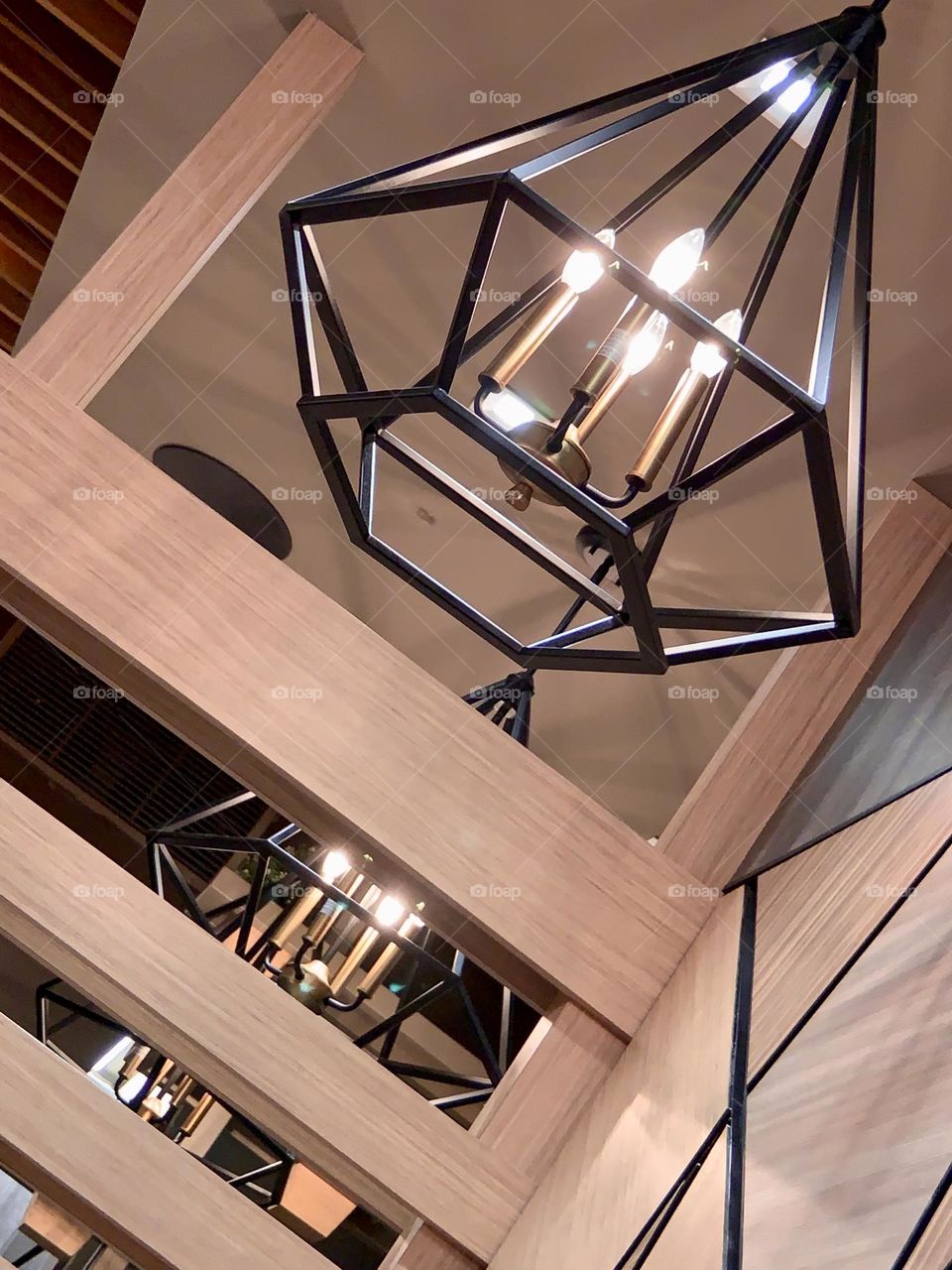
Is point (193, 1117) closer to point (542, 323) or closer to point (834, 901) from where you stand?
point (834, 901)

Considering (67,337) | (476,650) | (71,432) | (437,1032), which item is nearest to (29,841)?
(71,432)

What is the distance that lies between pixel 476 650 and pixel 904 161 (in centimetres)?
242

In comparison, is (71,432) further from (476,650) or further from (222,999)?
(476,650)

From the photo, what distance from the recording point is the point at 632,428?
10.5 feet

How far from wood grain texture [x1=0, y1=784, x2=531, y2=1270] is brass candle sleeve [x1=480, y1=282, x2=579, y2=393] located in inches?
42.8

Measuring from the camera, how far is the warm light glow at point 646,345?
4.22ft
